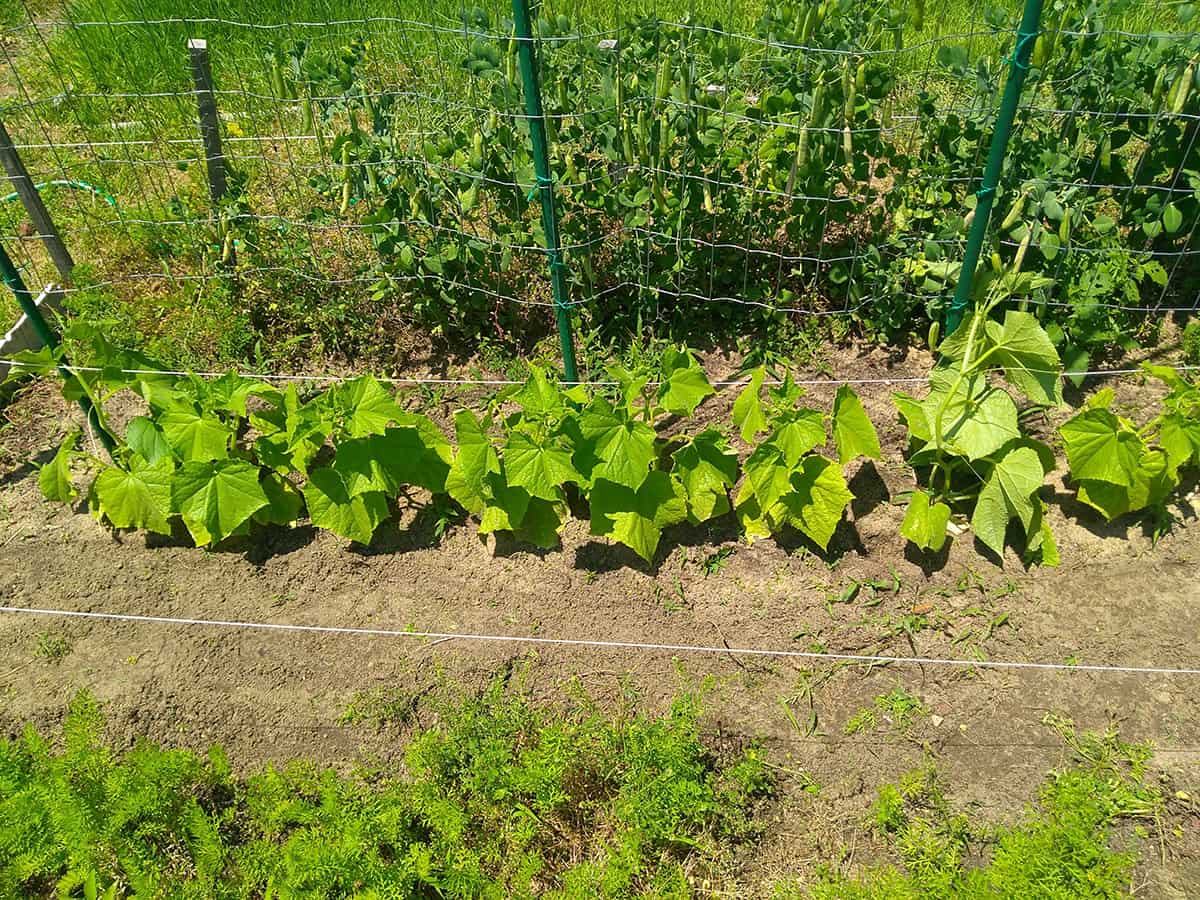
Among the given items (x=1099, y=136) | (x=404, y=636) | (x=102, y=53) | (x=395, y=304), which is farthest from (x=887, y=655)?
(x=102, y=53)

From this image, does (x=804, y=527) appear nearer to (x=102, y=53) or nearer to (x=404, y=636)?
(x=404, y=636)

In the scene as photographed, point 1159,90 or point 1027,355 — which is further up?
point 1159,90

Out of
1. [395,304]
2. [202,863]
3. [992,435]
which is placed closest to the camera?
[202,863]

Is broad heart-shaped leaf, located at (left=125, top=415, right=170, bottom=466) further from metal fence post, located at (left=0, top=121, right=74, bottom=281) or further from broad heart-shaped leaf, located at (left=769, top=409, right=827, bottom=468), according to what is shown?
broad heart-shaped leaf, located at (left=769, top=409, right=827, bottom=468)

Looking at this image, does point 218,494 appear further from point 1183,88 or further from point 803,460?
point 1183,88

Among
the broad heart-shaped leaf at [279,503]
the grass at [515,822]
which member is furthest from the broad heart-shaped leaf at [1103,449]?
the broad heart-shaped leaf at [279,503]

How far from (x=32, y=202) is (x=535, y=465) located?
2792mm

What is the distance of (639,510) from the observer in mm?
3518

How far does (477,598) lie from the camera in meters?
3.61

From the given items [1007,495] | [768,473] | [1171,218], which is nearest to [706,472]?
[768,473]

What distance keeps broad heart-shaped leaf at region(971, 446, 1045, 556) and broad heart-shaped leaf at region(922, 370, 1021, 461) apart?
84mm

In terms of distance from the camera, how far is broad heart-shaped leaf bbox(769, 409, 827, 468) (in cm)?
339

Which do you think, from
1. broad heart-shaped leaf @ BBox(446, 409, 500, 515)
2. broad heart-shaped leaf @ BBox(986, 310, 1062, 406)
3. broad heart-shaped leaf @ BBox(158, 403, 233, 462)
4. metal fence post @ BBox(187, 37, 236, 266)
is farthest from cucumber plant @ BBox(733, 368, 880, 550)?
metal fence post @ BBox(187, 37, 236, 266)

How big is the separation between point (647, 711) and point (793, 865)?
0.65m
